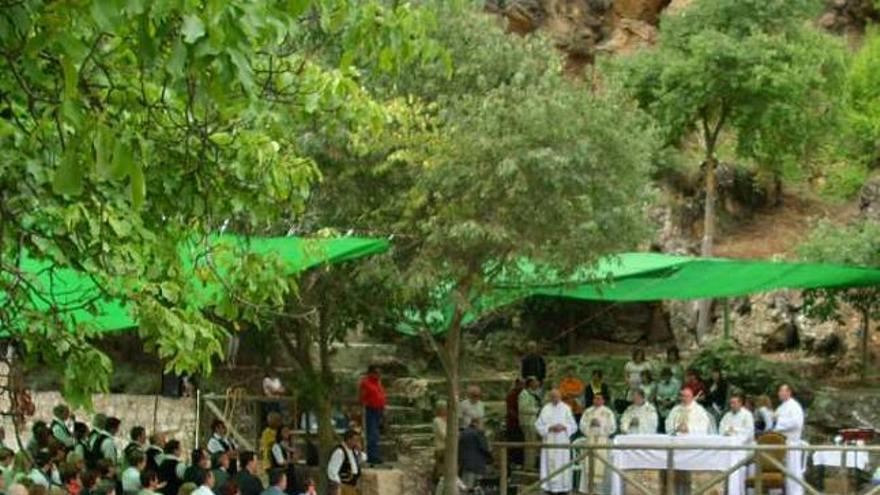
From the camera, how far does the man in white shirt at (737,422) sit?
20438 millimetres

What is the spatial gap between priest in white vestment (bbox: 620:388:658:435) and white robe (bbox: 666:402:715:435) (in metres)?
0.33

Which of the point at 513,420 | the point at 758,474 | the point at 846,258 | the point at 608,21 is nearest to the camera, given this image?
the point at 758,474

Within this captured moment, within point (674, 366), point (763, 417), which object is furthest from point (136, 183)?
point (674, 366)

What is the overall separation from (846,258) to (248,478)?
14580 mm

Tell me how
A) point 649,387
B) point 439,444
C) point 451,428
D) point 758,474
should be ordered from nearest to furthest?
point 758,474, point 451,428, point 439,444, point 649,387

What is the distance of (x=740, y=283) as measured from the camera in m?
23.5

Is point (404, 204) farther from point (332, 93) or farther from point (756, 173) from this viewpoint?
point (756, 173)

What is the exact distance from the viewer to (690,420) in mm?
20594

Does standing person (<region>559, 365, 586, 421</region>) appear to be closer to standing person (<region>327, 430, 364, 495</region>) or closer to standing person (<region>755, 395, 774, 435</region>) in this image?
standing person (<region>755, 395, 774, 435</region>)

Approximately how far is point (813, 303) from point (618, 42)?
12.2m

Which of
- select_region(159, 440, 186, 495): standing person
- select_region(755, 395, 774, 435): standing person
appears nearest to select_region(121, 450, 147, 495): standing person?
select_region(159, 440, 186, 495): standing person

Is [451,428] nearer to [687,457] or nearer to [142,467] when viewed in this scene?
[687,457]

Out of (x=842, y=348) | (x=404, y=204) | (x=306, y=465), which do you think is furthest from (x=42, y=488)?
(x=842, y=348)

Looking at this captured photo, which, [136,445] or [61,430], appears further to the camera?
[61,430]
